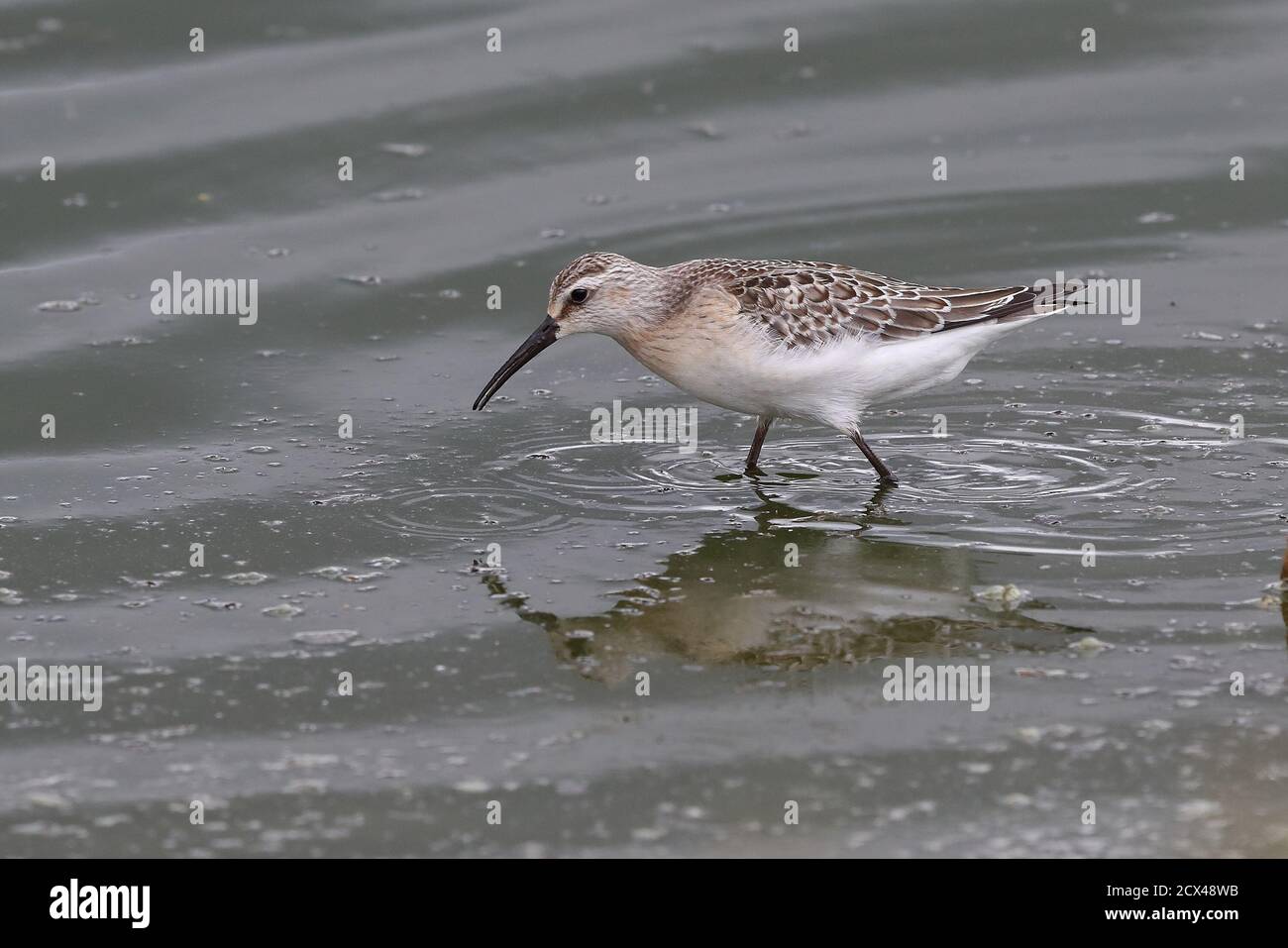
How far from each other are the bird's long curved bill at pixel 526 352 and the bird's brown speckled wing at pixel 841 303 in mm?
895

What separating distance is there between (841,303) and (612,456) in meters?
1.66

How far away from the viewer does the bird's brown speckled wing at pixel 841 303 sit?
32.9 feet

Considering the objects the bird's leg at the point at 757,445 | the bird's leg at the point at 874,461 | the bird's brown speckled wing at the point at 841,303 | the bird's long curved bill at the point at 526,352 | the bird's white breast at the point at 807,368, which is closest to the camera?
the bird's white breast at the point at 807,368

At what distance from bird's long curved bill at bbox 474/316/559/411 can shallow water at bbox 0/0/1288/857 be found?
40 cm

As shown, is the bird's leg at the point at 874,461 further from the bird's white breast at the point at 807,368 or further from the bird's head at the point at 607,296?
the bird's head at the point at 607,296

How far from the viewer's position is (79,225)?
555 inches

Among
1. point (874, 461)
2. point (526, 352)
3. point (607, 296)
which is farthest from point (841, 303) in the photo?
point (526, 352)

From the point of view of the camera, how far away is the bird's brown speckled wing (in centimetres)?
1003

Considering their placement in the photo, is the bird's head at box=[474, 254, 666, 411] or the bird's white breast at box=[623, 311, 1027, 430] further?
the bird's head at box=[474, 254, 666, 411]

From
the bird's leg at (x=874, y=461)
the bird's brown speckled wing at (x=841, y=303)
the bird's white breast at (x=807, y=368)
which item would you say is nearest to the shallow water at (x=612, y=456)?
the bird's leg at (x=874, y=461)

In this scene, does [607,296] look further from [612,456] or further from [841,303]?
[841,303]

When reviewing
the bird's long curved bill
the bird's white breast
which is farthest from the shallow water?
the bird's white breast

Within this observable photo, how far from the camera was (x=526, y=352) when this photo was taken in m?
10.5

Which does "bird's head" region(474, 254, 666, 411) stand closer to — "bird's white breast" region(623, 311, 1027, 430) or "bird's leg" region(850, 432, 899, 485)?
"bird's white breast" region(623, 311, 1027, 430)
